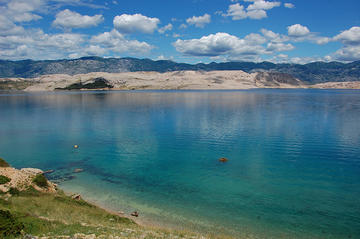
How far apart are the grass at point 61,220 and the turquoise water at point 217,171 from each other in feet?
15.7

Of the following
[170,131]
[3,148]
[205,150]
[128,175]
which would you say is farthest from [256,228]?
[3,148]

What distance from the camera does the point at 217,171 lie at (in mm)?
42031

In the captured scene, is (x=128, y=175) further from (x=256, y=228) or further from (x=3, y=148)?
(x=3, y=148)

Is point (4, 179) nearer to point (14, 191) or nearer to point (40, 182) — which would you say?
point (14, 191)

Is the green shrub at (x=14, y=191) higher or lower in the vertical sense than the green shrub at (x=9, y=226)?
lower

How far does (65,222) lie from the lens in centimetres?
2216

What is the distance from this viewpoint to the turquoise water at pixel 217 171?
92.1 ft

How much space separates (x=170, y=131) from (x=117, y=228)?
5283 cm

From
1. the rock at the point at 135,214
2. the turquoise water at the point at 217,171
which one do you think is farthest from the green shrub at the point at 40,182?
the rock at the point at 135,214

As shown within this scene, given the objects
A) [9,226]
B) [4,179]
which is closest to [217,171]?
[4,179]

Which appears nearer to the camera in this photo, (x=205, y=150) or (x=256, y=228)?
(x=256, y=228)

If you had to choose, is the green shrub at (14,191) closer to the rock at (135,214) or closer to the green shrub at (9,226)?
the green shrub at (9,226)

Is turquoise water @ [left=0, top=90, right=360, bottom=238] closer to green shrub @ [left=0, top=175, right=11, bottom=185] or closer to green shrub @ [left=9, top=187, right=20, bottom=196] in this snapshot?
green shrub @ [left=9, top=187, right=20, bottom=196]

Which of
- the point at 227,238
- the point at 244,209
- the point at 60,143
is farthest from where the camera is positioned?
the point at 60,143
